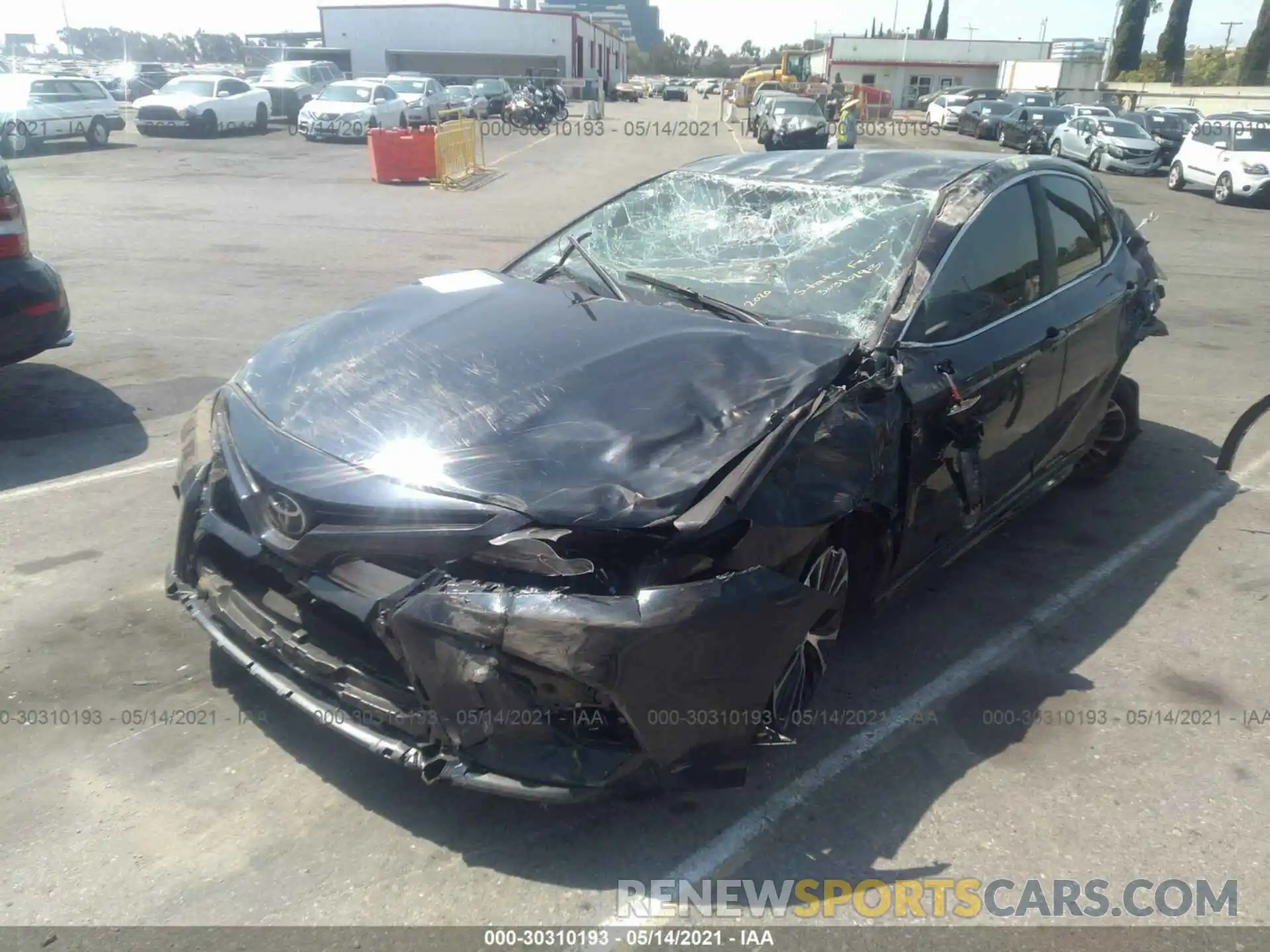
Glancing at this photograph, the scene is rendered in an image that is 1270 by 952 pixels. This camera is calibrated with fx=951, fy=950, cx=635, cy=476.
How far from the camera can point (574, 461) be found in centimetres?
269

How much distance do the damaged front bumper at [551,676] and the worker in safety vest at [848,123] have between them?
86.7ft

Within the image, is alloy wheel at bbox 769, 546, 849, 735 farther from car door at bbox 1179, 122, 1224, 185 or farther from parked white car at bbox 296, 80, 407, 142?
parked white car at bbox 296, 80, 407, 142

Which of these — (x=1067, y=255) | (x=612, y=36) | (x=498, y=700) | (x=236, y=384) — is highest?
(x=612, y=36)

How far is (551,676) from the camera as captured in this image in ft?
7.75

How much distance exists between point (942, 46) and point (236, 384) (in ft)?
264

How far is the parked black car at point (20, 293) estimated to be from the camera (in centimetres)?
527

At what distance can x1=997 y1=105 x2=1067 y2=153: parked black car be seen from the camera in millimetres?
30383

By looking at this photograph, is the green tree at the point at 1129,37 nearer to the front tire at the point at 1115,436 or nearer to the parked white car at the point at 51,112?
the parked white car at the point at 51,112

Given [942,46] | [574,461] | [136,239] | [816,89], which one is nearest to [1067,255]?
[574,461]

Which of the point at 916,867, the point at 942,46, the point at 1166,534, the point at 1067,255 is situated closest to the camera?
the point at 916,867

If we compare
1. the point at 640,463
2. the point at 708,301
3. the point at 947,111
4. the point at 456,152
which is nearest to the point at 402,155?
the point at 456,152

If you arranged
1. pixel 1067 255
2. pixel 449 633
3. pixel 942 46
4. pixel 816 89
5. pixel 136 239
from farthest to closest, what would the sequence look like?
pixel 942 46
pixel 816 89
pixel 136 239
pixel 1067 255
pixel 449 633

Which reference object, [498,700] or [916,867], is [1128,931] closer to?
[916,867]

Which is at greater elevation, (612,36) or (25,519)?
(612,36)
